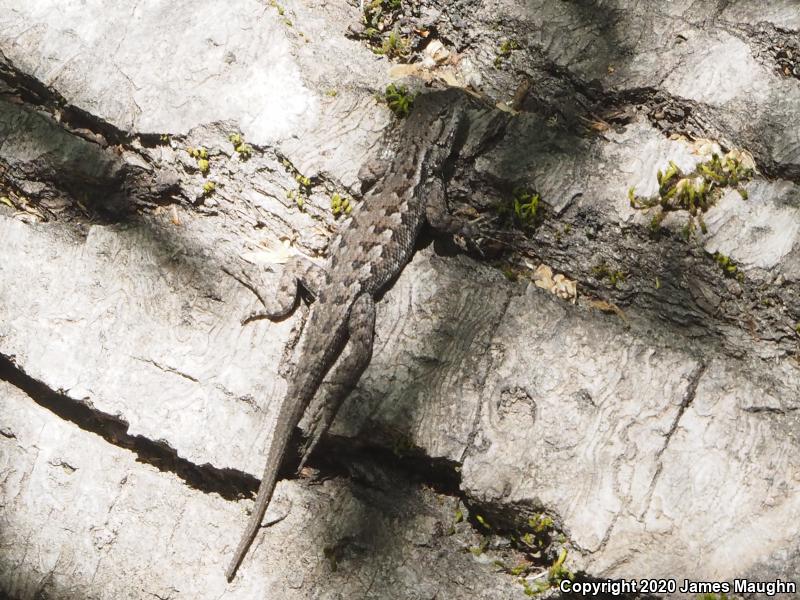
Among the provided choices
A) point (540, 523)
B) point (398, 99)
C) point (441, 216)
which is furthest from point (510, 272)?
point (540, 523)

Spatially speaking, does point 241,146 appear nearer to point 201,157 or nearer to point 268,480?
point 201,157

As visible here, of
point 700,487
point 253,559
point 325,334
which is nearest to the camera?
point 700,487

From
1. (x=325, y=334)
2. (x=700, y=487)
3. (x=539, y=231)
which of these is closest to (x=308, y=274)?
(x=325, y=334)

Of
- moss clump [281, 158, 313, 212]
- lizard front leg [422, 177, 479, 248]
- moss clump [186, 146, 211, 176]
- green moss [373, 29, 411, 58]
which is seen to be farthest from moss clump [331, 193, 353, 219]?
green moss [373, 29, 411, 58]

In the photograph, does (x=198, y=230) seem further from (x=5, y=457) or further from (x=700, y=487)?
(x=700, y=487)

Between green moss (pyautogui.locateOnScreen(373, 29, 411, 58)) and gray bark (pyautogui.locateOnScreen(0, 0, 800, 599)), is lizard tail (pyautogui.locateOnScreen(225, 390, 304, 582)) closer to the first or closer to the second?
gray bark (pyautogui.locateOnScreen(0, 0, 800, 599))

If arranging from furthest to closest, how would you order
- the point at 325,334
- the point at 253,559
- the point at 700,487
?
1. the point at 325,334
2. the point at 253,559
3. the point at 700,487

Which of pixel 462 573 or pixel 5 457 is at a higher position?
pixel 462 573

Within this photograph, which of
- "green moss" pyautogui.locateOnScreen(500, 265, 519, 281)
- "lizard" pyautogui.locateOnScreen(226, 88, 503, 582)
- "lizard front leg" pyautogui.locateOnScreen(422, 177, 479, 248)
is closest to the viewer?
"lizard" pyautogui.locateOnScreen(226, 88, 503, 582)
